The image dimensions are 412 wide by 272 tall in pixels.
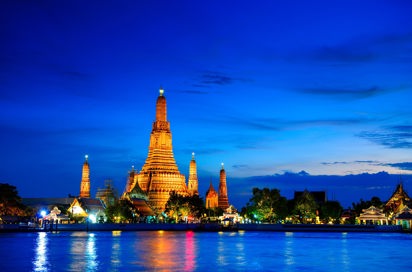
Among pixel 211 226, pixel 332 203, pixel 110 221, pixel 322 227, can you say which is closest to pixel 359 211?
pixel 332 203

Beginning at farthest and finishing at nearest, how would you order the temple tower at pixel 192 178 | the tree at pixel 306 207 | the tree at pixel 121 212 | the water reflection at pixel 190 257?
the temple tower at pixel 192 178 < the tree at pixel 306 207 < the tree at pixel 121 212 < the water reflection at pixel 190 257

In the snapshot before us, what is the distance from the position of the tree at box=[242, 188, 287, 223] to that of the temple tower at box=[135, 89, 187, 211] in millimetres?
15613

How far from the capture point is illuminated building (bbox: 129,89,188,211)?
105m

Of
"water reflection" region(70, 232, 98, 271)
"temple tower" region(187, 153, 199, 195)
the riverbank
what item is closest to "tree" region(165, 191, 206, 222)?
the riverbank

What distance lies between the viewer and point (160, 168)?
107m

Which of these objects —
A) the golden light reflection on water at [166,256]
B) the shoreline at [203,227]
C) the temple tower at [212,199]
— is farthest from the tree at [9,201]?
the temple tower at [212,199]

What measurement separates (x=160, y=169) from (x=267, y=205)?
21042 millimetres

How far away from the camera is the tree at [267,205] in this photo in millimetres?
94250

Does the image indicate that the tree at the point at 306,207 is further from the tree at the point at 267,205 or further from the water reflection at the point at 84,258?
the water reflection at the point at 84,258

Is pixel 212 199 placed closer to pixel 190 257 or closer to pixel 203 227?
pixel 203 227

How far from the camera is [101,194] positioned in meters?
112

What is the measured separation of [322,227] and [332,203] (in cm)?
1497

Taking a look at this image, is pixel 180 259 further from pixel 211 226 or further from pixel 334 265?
pixel 211 226

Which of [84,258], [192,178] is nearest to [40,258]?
[84,258]
